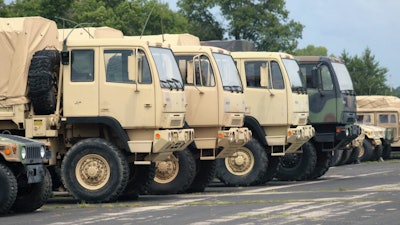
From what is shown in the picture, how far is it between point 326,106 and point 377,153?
16068 mm

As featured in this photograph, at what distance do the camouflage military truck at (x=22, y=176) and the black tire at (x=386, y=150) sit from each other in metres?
29.1

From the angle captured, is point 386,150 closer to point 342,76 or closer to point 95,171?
point 342,76

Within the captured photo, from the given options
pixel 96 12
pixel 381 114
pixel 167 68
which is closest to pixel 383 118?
pixel 381 114

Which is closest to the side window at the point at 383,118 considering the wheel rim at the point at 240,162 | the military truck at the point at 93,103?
the wheel rim at the point at 240,162

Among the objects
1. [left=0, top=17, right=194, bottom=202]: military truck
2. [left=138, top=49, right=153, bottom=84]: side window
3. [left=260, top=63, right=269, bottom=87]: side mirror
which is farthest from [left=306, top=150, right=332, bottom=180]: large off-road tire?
[left=138, top=49, right=153, bottom=84]: side window

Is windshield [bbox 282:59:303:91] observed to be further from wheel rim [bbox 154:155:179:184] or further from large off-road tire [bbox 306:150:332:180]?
wheel rim [bbox 154:155:179:184]

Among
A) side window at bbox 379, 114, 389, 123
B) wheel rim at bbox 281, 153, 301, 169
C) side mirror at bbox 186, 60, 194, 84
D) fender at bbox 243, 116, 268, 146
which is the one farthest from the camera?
side window at bbox 379, 114, 389, 123

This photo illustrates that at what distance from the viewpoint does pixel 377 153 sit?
4581cm

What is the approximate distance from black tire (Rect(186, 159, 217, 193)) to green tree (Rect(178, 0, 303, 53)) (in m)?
59.0

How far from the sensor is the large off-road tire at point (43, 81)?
2141 cm

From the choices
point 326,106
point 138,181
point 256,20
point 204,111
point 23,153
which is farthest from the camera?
point 256,20

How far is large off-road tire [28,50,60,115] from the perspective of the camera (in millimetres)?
21406

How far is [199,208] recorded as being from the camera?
1883cm

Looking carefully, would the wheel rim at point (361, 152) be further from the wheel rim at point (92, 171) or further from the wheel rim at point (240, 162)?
the wheel rim at point (92, 171)
